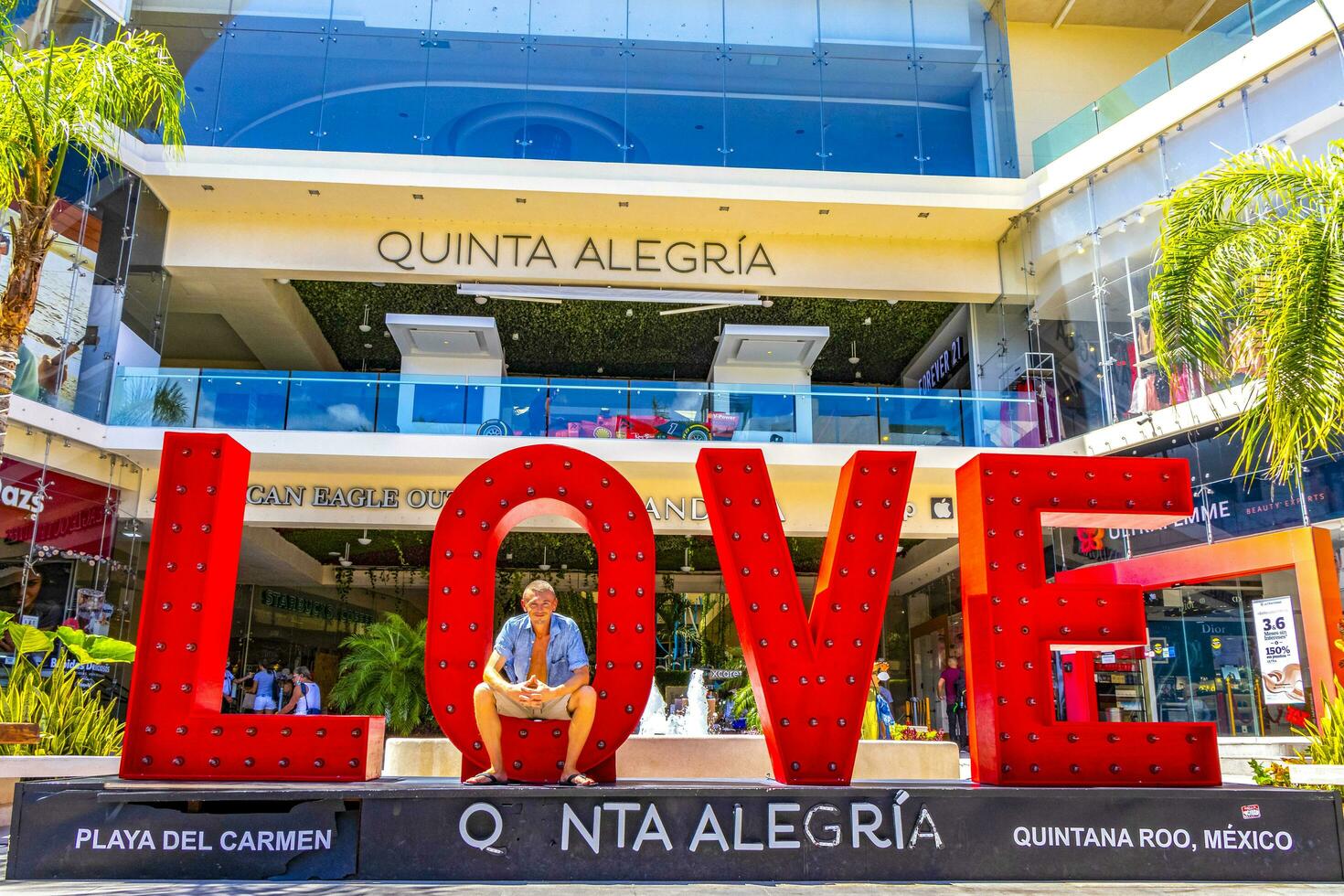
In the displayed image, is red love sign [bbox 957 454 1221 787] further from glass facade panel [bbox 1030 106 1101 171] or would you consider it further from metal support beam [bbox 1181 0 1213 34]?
metal support beam [bbox 1181 0 1213 34]

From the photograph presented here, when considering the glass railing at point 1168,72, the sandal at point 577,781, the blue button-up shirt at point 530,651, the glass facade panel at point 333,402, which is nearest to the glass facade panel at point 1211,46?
the glass railing at point 1168,72

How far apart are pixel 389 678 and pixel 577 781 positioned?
9.93 m

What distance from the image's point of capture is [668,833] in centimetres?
510

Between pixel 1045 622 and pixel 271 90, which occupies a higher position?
pixel 271 90

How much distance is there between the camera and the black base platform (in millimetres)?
4914

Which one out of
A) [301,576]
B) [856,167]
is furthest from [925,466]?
[301,576]

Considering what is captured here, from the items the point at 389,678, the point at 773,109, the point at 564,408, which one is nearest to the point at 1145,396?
the point at 773,109

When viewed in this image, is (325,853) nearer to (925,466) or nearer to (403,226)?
(925,466)

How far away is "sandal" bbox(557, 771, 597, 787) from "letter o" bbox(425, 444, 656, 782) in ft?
0.37

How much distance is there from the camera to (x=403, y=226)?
16.1 meters

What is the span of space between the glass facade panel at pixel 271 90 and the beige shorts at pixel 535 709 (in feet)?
39.3

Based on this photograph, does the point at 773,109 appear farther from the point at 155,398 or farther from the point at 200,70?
the point at 155,398

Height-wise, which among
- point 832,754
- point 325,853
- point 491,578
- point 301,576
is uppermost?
point 301,576

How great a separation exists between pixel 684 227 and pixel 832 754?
1189cm
